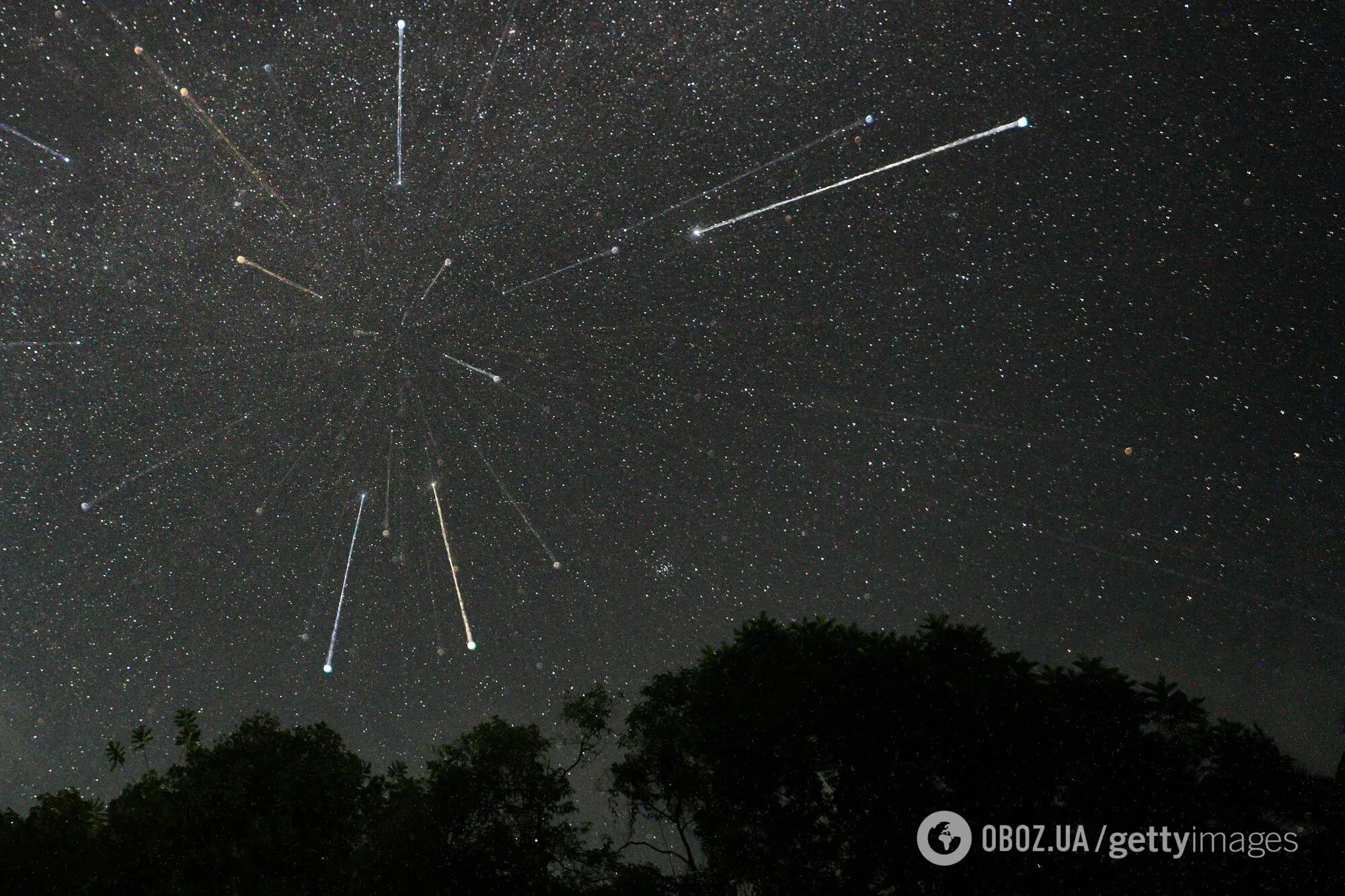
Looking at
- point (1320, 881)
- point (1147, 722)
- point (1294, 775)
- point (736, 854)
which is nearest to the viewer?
point (1320, 881)

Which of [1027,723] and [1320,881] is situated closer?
[1320,881]

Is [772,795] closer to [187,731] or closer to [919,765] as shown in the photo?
[919,765]

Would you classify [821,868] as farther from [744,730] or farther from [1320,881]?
[1320,881]

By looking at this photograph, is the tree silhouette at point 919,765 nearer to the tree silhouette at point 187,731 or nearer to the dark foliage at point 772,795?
the dark foliage at point 772,795

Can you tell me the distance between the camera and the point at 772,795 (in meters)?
12.2

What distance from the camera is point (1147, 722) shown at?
1048 centimetres

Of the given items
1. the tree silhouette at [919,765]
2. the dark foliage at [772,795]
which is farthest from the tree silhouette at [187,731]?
the tree silhouette at [919,765]

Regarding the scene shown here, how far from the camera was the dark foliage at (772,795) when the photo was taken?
32.1ft

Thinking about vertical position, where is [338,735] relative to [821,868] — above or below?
above

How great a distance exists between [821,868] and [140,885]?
11.7 m

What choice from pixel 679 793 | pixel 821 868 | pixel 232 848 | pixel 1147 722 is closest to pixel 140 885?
pixel 232 848

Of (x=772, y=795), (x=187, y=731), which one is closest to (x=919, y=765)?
(x=772, y=795)

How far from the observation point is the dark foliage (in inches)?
385

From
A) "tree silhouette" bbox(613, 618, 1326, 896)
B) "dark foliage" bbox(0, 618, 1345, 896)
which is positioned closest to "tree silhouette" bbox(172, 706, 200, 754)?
"dark foliage" bbox(0, 618, 1345, 896)
